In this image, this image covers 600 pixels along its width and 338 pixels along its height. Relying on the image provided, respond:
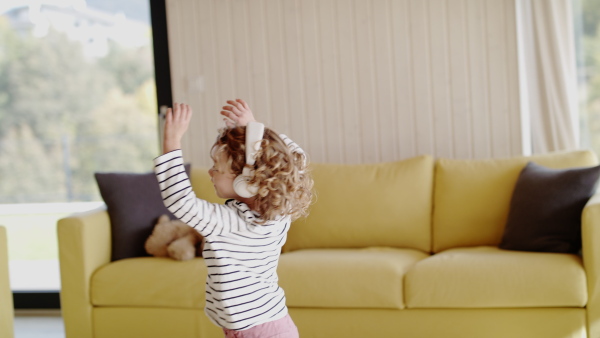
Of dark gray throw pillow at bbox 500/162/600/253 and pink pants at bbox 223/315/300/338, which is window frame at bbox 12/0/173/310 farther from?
pink pants at bbox 223/315/300/338

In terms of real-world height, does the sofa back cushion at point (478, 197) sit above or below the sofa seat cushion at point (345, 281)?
above


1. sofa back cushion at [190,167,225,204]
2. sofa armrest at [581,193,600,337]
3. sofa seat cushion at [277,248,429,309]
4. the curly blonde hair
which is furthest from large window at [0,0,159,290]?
the curly blonde hair

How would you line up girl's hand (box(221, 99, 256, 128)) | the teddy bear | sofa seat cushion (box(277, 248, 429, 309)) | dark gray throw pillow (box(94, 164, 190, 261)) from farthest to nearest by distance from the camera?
dark gray throw pillow (box(94, 164, 190, 261)), the teddy bear, sofa seat cushion (box(277, 248, 429, 309)), girl's hand (box(221, 99, 256, 128))

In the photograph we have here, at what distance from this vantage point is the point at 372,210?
139 inches

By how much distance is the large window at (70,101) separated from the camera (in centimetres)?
450

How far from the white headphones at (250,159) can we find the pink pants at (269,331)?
0.31 metres

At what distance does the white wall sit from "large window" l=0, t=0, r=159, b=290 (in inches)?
13.1

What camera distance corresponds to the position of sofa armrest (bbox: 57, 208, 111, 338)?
3289 millimetres

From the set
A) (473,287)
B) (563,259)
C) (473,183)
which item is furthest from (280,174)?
(473,183)

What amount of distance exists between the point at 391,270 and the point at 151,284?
3.49ft

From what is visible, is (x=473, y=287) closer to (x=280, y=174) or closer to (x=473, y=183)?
(x=473, y=183)

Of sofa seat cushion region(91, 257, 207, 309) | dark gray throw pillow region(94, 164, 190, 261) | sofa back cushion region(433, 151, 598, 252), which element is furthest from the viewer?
dark gray throw pillow region(94, 164, 190, 261)

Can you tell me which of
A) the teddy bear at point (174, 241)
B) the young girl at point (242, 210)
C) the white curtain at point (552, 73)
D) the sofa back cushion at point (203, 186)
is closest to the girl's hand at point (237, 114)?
the young girl at point (242, 210)

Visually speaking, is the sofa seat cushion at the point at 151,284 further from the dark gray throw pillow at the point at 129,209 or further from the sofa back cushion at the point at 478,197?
the sofa back cushion at the point at 478,197
